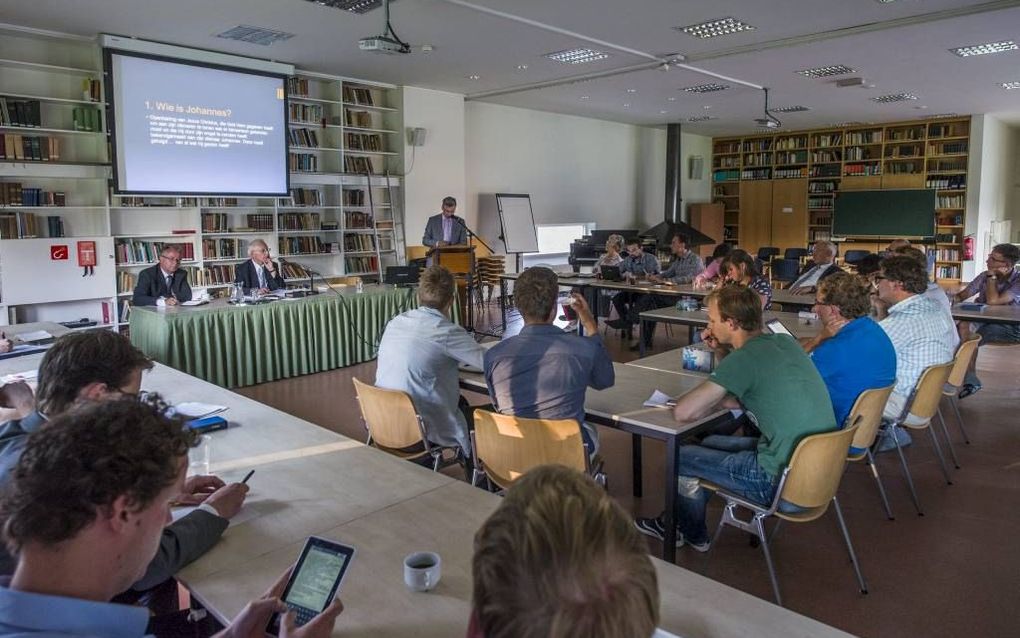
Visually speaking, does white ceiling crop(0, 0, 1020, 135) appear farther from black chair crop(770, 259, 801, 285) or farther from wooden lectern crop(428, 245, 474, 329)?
black chair crop(770, 259, 801, 285)

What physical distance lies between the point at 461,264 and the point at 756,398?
5.87 metres

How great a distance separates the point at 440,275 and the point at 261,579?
2.03 m

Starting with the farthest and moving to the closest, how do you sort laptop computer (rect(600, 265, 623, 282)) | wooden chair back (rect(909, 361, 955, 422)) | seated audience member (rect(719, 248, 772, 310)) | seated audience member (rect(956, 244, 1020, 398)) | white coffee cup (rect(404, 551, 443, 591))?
laptop computer (rect(600, 265, 623, 282)) < seated audience member (rect(956, 244, 1020, 398)) < seated audience member (rect(719, 248, 772, 310)) < wooden chair back (rect(909, 361, 955, 422)) < white coffee cup (rect(404, 551, 443, 591))

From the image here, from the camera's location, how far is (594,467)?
2.91 m

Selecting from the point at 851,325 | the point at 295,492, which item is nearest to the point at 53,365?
the point at 295,492

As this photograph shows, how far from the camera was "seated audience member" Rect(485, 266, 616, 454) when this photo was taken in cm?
277

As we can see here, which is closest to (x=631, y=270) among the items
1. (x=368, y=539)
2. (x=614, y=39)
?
(x=614, y=39)

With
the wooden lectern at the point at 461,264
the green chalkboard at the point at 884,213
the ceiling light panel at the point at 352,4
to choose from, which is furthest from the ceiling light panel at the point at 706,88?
the green chalkboard at the point at 884,213

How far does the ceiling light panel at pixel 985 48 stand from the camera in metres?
7.25

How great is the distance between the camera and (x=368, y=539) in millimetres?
1693

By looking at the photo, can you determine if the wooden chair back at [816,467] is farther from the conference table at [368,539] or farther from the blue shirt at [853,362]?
the conference table at [368,539]

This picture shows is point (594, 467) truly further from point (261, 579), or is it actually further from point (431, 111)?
point (431, 111)

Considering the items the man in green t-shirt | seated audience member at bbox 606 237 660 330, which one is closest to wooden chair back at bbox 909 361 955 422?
the man in green t-shirt

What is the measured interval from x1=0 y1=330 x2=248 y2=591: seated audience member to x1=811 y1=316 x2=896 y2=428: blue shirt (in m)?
2.41
